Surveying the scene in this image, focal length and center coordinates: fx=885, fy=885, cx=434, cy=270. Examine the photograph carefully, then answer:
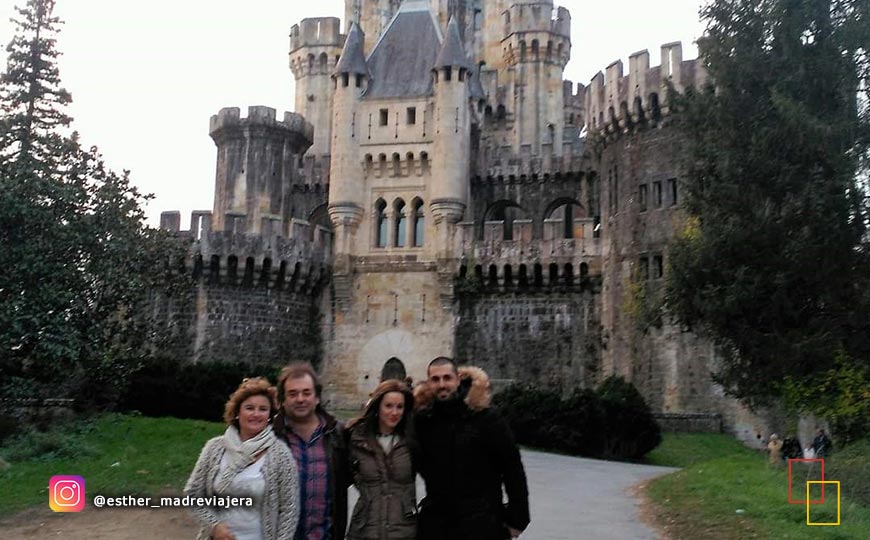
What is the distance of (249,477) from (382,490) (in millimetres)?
930

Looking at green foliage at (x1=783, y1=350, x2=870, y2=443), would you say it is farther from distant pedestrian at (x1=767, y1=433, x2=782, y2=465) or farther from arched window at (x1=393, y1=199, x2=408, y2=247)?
arched window at (x1=393, y1=199, x2=408, y2=247)

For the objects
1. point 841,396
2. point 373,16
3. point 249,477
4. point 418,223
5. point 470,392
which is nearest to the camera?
point 249,477

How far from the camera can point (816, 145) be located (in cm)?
1783

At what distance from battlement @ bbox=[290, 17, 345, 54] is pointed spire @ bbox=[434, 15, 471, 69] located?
37.5ft

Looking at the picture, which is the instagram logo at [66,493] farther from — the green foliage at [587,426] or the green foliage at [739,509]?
the green foliage at [587,426]

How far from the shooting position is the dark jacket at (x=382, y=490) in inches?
231

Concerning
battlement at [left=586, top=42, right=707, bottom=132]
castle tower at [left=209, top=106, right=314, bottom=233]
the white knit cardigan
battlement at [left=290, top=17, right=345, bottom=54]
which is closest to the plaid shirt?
the white knit cardigan

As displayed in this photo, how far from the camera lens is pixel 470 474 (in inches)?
233

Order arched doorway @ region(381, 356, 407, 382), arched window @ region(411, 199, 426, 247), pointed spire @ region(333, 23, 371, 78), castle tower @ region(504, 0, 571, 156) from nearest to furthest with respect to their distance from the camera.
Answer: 1. arched doorway @ region(381, 356, 407, 382)
2. arched window @ region(411, 199, 426, 247)
3. pointed spire @ region(333, 23, 371, 78)
4. castle tower @ region(504, 0, 571, 156)

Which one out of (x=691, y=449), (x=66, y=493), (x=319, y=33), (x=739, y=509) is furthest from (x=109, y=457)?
(x=319, y=33)

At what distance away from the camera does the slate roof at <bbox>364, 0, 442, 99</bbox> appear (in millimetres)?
34406

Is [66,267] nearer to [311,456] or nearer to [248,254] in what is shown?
[248,254]

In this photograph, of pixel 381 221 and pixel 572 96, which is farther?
pixel 572 96

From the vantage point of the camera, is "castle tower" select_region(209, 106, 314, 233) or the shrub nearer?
the shrub
